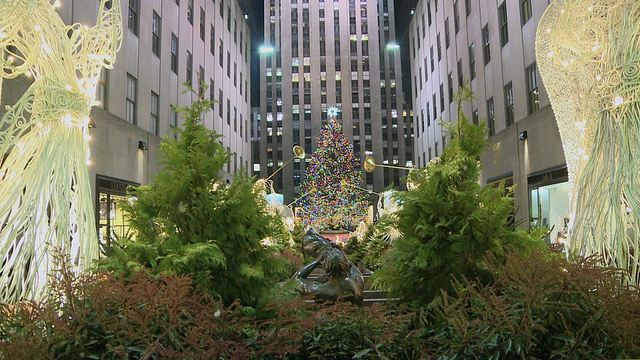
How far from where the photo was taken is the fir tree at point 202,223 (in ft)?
14.7

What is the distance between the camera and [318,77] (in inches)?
2391

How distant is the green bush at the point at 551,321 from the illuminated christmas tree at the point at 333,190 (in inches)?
799

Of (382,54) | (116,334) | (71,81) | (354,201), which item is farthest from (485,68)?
(382,54)

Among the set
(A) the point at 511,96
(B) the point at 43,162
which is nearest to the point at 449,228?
(B) the point at 43,162

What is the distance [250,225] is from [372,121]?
186ft

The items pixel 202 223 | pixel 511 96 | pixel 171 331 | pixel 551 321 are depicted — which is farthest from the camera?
pixel 511 96

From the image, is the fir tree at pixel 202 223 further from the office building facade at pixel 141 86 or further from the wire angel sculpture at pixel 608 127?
the wire angel sculpture at pixel 608 127

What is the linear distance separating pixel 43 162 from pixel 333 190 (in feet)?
74.3

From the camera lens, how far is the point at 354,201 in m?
27.0

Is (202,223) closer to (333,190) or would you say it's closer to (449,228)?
(449,228)

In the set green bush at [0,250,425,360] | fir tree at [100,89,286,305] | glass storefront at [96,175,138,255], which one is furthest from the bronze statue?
glass storefront at [96,175,138,255]

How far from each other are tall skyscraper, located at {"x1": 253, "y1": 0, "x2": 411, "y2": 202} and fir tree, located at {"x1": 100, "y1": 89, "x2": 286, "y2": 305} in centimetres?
5468

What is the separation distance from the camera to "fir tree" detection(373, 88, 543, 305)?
188 inches

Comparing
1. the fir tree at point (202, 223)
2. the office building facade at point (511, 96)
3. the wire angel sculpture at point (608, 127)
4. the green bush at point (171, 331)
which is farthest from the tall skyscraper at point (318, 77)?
the green bush at point (171, 331)
